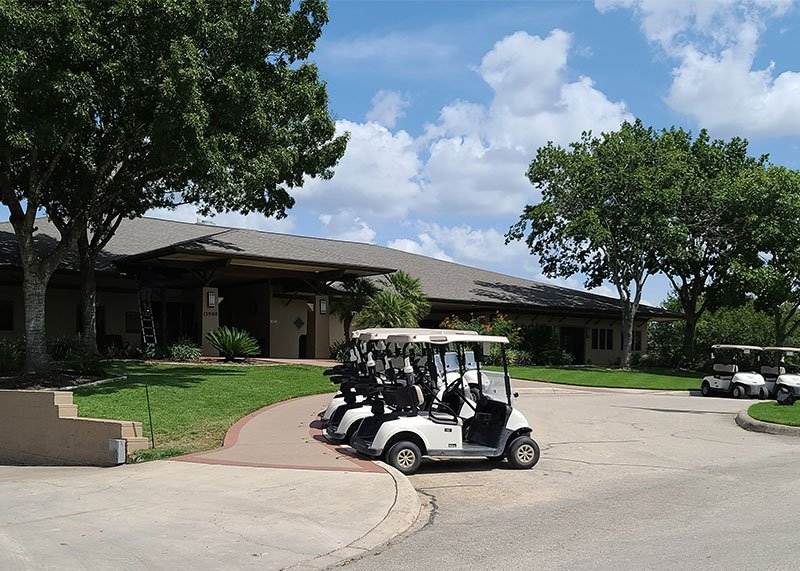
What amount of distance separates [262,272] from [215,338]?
465cm

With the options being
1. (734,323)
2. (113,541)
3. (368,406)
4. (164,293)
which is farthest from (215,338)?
(734,323)

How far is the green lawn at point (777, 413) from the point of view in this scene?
50.0ft

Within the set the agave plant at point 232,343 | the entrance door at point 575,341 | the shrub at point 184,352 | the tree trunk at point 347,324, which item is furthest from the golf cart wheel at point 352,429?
the entrance door at point 575,341

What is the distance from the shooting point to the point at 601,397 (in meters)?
22.5

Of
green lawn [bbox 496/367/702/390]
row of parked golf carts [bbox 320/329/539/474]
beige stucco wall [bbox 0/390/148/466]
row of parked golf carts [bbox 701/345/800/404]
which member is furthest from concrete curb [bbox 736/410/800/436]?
beige stucco wall [bbox 0/390/148/466]

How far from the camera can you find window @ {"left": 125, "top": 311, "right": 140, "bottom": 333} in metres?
29.3

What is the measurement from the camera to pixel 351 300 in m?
29.4

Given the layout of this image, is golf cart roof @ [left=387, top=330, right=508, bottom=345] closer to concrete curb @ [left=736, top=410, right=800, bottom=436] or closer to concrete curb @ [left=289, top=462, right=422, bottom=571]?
concrete curb @ [left=289, top=462, right=422, bottom=571]

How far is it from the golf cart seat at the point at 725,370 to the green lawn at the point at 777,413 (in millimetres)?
5877

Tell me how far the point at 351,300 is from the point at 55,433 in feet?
56.6

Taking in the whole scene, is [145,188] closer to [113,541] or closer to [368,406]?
[368,406]

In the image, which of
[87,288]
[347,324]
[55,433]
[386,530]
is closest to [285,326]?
[347,324]

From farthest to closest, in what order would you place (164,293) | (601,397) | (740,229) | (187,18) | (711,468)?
(740,229) < (164,293) < (601,397) < (187,18) < (711,468)

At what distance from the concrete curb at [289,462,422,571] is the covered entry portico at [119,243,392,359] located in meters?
17.8
